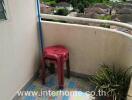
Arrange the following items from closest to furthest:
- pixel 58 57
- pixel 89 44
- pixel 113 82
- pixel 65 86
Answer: pixel 113 82, pixel 58 57, pixel 89 44, pixel 65 86

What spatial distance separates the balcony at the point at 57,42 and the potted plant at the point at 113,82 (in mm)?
124

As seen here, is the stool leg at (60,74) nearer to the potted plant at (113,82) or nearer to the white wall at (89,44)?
the white wall at (89,44)

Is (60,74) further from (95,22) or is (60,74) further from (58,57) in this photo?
(95,22)

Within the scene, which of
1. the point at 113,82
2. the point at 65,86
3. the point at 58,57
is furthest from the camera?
the point at 65,86

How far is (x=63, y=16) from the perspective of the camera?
2.38 meters

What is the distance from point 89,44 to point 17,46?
902 millimetres

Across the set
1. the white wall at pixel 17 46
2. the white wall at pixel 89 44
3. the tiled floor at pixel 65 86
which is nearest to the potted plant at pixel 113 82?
the white wall at pixel 89 44

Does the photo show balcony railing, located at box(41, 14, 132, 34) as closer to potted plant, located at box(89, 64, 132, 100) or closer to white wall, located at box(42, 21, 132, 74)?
white wall, located at box(42, 21, 132, 74)

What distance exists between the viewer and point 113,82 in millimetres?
2039

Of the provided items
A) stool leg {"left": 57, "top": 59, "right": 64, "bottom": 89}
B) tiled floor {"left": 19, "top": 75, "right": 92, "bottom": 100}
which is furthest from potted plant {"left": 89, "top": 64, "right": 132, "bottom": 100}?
stool leg {"left": 57, "top": 59, "right": 64, "bottom": 89}

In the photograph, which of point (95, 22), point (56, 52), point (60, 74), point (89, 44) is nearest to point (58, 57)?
point (56, 52)

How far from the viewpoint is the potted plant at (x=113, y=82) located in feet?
6.50

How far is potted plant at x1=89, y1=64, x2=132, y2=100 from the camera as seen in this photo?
198 centimetres

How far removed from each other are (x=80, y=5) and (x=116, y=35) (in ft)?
1.99
